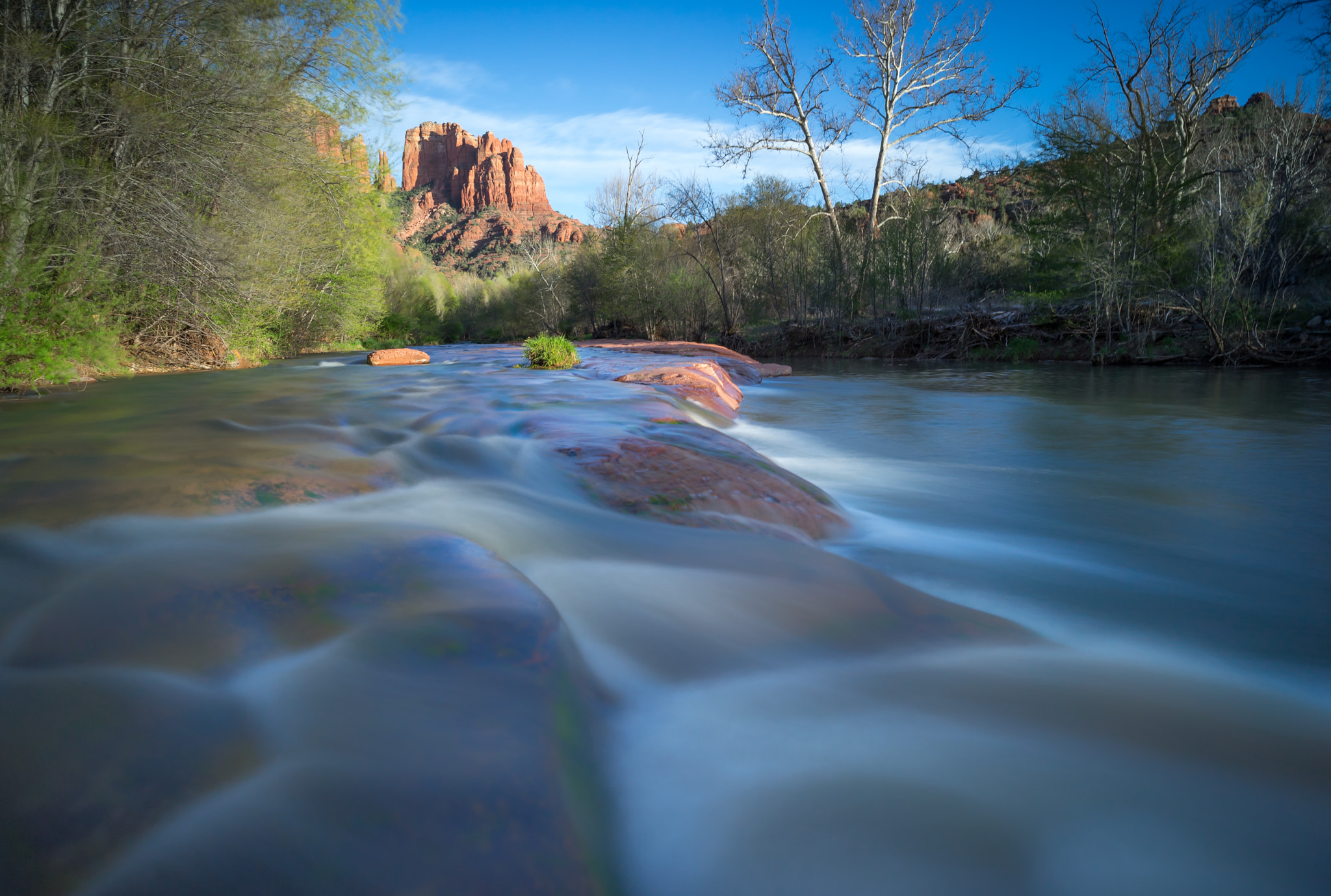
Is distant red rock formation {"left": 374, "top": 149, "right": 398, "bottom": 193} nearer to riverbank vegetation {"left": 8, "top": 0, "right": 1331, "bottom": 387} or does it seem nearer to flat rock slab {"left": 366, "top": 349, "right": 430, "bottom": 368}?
riverbank vegetation {"left": 8, "top": 0, "right": 1331, "bottom": 387}

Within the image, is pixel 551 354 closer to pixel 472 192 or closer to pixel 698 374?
pixel 698 374

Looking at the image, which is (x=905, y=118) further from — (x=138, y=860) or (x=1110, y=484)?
(x=138, y=860)

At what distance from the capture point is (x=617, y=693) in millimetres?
1920

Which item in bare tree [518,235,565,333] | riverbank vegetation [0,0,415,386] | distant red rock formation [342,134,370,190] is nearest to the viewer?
riverbank vegetation [0,0,415,386]

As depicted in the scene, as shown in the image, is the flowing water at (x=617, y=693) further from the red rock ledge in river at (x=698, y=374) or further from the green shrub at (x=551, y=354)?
the green shrub at (x=551, y=354)

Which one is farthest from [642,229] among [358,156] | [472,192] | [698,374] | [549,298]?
[472,192]

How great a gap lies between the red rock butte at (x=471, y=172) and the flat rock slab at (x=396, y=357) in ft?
342

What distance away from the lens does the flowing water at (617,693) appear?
1.25m

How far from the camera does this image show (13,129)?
23.6 feet

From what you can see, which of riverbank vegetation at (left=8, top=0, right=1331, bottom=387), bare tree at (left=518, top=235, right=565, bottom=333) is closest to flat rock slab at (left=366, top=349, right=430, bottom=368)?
riverbank vegetation at (left=8, top=0, right=1331, bottom=387)

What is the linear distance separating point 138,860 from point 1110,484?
5.60 meters

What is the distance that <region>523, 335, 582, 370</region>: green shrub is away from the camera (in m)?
11.7

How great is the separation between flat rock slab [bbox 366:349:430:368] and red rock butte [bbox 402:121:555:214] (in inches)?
4108

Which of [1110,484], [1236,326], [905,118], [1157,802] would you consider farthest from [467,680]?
[905,118]
